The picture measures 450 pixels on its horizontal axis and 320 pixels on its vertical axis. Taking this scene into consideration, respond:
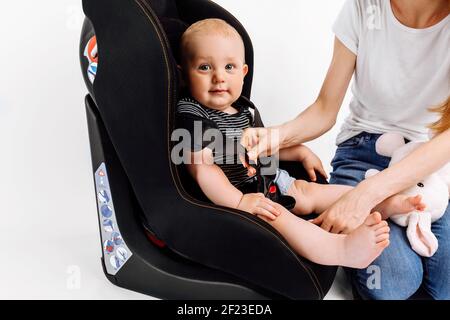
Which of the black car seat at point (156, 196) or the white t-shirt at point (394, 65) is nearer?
the black car seat at point (156, 196)

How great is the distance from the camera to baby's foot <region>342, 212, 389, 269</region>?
1.77 meters

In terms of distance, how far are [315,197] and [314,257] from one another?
0.26 metres

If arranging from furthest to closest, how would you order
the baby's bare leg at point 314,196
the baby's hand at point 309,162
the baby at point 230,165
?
the baby's hand at point 309,162 → the baby's bare leg at point 314,196 → the baby at point 230,165

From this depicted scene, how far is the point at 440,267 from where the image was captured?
6.17 ft

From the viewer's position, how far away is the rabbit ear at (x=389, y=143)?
2061 millimetres

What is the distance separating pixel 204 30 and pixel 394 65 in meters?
0.58

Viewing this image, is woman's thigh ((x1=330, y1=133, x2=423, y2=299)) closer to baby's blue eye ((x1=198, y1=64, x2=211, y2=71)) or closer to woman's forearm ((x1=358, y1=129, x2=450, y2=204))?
woman's forearm ((x1=358, y1=129, x2=450, y2=204))

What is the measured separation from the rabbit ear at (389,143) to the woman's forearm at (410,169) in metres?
0.18

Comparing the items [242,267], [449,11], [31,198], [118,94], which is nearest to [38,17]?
[31,198]

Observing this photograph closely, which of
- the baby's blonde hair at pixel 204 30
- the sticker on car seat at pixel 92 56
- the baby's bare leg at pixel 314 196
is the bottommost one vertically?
the baby's bare leg at pixel 314 196

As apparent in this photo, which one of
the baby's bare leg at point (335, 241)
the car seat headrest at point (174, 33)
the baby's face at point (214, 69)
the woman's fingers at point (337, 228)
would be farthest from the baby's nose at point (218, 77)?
the woman's fingers at point (337, 228)

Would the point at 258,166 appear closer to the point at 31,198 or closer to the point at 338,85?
the point at 338,85

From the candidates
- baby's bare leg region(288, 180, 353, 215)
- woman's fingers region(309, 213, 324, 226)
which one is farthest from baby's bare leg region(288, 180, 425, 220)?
woman's fingers region(309, 213, 324, 226)

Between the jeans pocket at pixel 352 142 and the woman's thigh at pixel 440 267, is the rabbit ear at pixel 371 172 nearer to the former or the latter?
the jeans pocket at pixel 352 142
